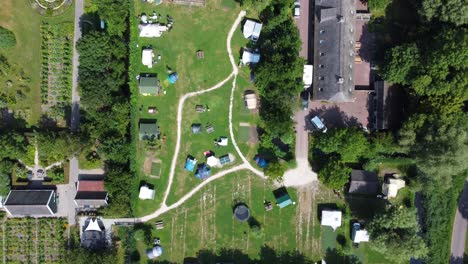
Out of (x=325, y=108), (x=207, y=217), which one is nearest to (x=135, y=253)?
(x=207, y=217)

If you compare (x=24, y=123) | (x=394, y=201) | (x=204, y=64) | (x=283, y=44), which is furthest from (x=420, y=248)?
(x=24, y=123)

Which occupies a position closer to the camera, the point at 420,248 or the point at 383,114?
the point at 420,248

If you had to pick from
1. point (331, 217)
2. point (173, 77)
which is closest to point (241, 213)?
point (331, 217)

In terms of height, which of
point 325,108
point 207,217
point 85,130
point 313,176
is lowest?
point 207,217

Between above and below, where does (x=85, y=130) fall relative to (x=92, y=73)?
below

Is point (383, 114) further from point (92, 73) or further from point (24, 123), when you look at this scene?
point (24, 123)

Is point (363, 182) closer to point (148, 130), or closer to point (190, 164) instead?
point (190, 164)
